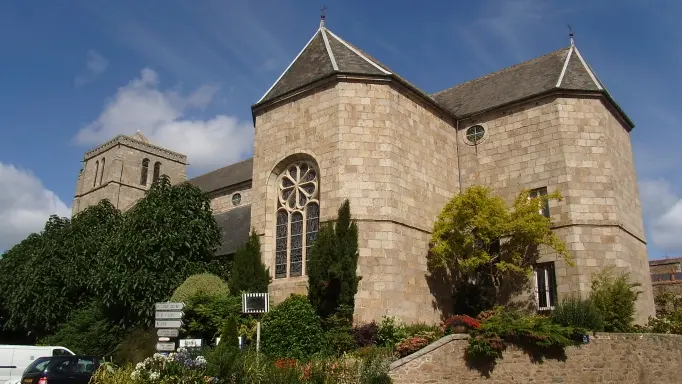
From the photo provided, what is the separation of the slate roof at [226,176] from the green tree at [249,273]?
11928 mm

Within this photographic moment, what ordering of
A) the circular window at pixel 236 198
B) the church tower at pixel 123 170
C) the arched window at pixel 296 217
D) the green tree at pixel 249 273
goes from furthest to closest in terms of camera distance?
the church tower at pixel 123 170
the circular window at pixel 236 198
the arched window at pixel 296 217
the green tree at pixel 249 273

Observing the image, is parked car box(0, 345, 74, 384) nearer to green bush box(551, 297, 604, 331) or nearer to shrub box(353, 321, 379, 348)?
shrub box(353, 321, 379, 348)

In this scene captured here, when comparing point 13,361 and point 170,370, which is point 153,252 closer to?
point 13,361

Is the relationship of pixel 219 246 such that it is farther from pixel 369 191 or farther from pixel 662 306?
pixel 662 306

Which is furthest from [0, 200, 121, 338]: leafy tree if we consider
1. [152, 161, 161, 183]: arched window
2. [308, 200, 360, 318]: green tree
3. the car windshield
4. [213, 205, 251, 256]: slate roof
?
[152, 161, 161, 183]: arched window

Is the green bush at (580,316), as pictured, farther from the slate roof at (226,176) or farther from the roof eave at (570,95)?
the slate roof at (226,176)

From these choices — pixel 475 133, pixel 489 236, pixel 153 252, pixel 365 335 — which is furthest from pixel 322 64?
pixel 365 335

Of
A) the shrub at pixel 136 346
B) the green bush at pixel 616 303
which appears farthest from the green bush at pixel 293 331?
the green bush at pixel 616 303

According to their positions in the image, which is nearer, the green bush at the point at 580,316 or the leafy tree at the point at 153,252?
the green bush at the point at 580,316

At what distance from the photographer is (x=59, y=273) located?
2706 centimetres

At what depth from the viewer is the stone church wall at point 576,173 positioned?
62.3ft

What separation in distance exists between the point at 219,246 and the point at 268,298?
6720 mm

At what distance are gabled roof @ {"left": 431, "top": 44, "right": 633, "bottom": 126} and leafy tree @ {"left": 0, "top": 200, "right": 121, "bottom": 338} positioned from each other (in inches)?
627

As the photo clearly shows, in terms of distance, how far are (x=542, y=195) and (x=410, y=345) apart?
28.7 feet
